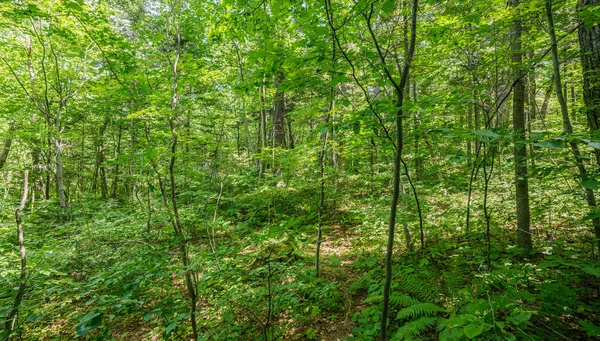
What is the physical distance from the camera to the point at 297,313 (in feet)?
12.3

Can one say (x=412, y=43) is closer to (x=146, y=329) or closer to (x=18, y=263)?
(x=146, y=329)

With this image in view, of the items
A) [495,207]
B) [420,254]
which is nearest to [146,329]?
[420,254]

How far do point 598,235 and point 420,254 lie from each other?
6.80ft

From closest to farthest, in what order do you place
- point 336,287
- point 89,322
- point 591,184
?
point 591,184 < point 89,322 < point 336,287

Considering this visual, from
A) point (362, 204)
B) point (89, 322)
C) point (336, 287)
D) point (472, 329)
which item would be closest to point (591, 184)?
point (472, 329)

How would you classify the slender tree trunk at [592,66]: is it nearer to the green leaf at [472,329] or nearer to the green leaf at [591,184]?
the green leaf at [591,184]

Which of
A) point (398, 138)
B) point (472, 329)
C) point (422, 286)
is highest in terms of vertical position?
point (398, 138)

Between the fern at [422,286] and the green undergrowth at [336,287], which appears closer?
the green undergrowth at [336,287]

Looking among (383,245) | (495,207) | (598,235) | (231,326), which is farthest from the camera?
(495,207)

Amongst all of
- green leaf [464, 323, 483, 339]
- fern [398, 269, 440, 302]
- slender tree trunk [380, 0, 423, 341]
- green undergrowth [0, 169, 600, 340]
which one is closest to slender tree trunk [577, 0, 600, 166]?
green undergrowth [0, 169, 600, 340]

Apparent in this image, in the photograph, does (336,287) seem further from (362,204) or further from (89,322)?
(362,204)

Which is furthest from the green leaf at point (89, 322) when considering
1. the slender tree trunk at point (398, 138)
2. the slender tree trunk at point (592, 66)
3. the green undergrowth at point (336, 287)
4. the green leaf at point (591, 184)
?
the slender tree trunk at point (592, 66)

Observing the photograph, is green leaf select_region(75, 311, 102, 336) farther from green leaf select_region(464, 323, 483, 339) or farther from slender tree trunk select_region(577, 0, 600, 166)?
slender tree trunk select_region(577, 0, 600, 166)

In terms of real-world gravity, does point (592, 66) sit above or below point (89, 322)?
above
